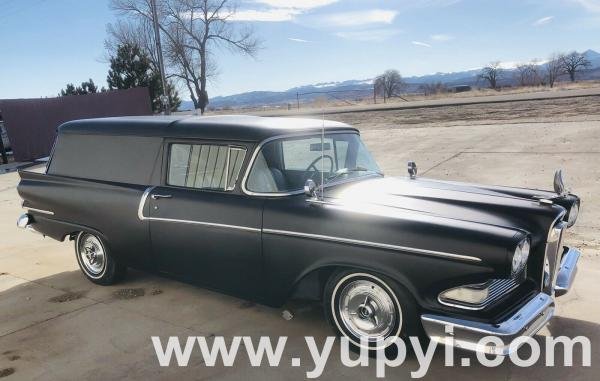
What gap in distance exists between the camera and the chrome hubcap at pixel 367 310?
10.7 ft

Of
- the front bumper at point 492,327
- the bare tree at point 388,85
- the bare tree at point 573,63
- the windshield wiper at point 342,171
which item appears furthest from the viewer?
the bare tree at point 573,63

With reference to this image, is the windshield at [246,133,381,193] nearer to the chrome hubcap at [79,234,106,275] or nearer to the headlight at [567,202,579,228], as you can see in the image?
the headlight at [567,202,579,228]

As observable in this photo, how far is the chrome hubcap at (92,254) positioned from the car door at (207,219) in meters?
0.96

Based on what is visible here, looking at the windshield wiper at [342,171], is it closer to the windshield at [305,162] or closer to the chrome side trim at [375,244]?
the windshield at [305,162]

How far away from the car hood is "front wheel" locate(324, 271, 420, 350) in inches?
20.1

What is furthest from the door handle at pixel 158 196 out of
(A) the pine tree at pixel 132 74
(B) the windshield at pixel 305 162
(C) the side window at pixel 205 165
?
(A) the pine tree at pixel 132 74

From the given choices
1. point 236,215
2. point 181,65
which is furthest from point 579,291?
point 181,65

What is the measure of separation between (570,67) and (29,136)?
5016cm

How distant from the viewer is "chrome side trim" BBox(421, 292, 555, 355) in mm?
2842

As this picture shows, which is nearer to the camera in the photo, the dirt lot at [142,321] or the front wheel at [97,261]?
the dirt lot at [142,321]

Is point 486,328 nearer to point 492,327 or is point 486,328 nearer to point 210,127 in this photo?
point 492,327

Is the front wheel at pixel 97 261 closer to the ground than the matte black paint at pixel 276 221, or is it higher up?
closer to the ground

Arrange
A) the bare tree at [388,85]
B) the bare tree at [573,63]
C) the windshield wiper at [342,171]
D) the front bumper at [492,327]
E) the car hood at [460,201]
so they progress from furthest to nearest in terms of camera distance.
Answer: the bare tree at [573,63], the bare tree at [388,85], the windshield wiper at [342,171], the car hood at [460,201], the front bumper at [492,327]

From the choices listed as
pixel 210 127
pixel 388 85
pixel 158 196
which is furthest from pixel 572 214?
pixel 388 85
